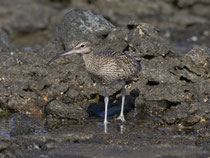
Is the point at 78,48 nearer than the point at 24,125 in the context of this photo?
No

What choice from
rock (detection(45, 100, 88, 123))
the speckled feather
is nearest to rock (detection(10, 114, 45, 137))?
rock (detection(45, 100, 88, 123))

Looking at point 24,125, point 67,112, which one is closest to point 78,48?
point 67,112

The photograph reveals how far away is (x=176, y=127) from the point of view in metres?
9.76

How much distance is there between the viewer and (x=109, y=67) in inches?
397

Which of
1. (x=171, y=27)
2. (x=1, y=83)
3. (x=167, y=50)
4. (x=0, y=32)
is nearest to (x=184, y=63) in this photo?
(x=167, y=50)

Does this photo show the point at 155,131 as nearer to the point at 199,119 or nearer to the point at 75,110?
the point at 199,119

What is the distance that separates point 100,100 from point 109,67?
160cm

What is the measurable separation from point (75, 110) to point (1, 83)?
7.36 ft

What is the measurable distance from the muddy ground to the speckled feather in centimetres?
80

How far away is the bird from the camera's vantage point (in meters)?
9.81

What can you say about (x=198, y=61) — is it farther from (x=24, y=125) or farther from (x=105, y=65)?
(x=24, y=125)

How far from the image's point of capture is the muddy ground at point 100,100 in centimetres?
818

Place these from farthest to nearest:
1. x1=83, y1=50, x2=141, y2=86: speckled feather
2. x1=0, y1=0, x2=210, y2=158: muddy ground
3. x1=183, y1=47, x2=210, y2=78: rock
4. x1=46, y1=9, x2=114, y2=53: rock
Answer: x1=46, y1=9, x2=114, y2=53: rock, x1=183, y1=47, x2=210, y2=78: rock, x1=83, y1=50, x2=141, y2=86: speckled feather, x1=0, y1=0, x2=210, y2=158: muddy ground

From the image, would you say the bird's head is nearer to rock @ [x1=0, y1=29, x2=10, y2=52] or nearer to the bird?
the bird
